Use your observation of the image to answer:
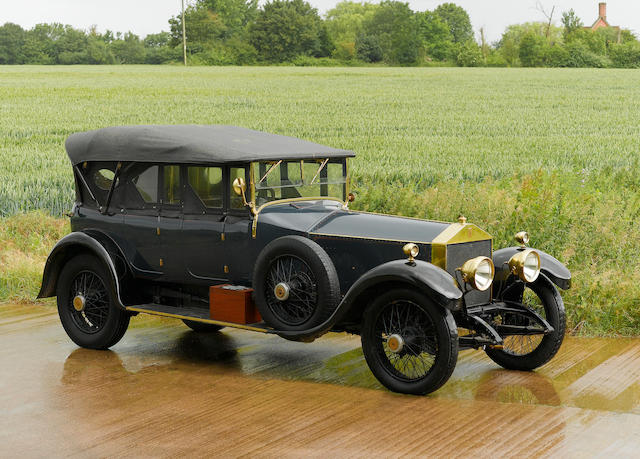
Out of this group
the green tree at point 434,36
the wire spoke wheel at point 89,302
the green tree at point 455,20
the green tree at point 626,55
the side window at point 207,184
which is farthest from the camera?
the green tree at point 455,20

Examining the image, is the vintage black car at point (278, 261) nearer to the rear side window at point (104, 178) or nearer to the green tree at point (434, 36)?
the rear side window at point (104, 178)

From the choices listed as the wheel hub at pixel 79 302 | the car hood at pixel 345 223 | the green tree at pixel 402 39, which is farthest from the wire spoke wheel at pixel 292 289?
the green tree at pixel 402 39

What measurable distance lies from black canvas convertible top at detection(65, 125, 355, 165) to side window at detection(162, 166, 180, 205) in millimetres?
186

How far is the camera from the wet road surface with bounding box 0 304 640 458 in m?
4.82

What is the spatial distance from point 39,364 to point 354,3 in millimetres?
120491

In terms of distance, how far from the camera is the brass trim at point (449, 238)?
19.4 feet

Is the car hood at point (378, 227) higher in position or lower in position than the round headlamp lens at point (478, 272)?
higher

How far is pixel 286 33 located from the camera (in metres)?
80.4

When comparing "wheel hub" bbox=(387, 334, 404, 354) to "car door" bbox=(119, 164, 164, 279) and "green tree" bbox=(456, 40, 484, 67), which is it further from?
"green tree" bbox=(456, 40, 484, 67)

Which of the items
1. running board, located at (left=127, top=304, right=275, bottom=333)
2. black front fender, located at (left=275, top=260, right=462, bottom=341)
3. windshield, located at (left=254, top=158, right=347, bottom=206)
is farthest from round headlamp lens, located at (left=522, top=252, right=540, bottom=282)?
running board, located at (left=127, top=304, right=275, bottom=333)

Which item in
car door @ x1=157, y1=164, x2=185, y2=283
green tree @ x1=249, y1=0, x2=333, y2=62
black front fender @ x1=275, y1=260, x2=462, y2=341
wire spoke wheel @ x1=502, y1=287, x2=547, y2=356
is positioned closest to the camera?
black front fender @ x1=275, y1=260, x2=462, y2=341

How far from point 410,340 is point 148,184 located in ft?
9.06

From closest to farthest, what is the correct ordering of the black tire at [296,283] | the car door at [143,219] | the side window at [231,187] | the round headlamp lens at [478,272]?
the round headlamp lens at [478,272] < the black tire at [296,283] < the side window at [231,187] < the car door at [143,219]

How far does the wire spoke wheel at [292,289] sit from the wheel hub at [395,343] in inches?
26.7
